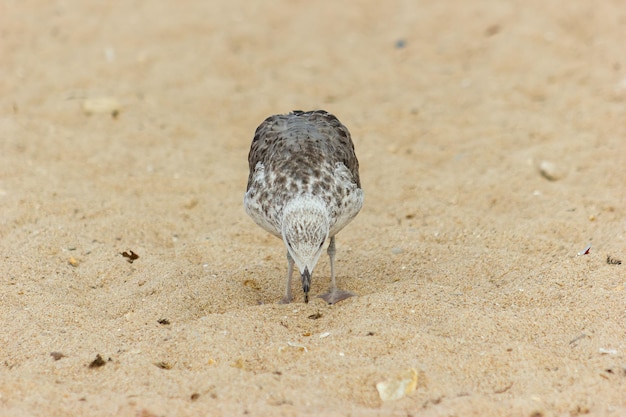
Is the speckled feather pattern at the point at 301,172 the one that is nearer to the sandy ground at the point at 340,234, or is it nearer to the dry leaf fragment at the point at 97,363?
the sandy ground at the point at 340,234

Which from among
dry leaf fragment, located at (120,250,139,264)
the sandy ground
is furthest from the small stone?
dry leaf fragment, located at (120,250,139,264)

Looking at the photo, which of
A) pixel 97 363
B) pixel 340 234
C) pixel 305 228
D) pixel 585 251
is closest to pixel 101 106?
pixel 340 234

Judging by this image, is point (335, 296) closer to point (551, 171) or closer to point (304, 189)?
point (304, 189)

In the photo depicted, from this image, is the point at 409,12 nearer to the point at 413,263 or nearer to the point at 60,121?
the point at 60,121

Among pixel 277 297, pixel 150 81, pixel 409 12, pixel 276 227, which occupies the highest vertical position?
pixel 409 12

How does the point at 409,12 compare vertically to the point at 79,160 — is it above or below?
above

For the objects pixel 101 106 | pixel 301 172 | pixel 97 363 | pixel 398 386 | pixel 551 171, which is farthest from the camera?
pixel 101 106

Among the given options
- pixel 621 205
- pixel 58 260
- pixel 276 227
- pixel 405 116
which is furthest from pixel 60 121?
pixel 621 205
